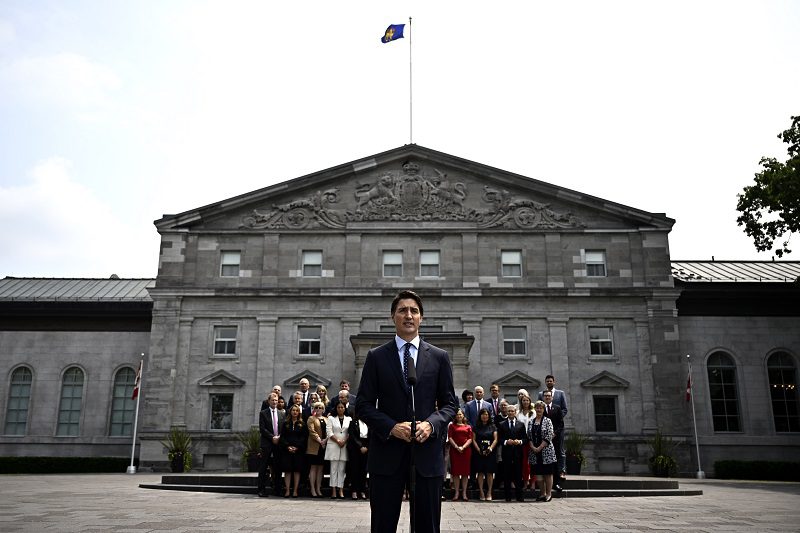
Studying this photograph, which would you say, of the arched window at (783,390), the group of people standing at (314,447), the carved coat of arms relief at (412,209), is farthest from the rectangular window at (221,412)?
the arched window at (783,390)

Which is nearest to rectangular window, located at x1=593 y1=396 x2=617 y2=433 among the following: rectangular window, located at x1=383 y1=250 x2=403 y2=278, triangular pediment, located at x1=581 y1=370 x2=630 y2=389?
triangular pediment, located at x1=581 y1=370 x2=630 y2=389

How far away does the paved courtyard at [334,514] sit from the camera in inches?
418

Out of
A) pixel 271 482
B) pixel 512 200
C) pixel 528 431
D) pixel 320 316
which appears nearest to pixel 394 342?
pixel 528 431

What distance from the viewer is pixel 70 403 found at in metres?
34.9

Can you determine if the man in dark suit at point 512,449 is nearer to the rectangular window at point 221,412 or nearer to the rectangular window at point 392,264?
the rectangular window at point 392,264

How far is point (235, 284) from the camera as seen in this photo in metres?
33.5

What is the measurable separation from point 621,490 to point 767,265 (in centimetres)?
2752

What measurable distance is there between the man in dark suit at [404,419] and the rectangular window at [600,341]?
91.0ft

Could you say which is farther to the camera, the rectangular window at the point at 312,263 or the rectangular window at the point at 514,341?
the rectangular window at the point at 312,263

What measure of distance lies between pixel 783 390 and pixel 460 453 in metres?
23.9

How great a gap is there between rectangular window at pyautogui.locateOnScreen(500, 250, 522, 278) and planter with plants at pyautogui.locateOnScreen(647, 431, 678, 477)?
964cm

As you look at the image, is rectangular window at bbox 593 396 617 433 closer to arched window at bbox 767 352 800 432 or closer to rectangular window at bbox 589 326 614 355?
rectangular window at bbox 589 326 614 355

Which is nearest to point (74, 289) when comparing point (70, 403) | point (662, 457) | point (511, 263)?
point (70, 403)

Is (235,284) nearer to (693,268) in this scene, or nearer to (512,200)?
(512,200)
